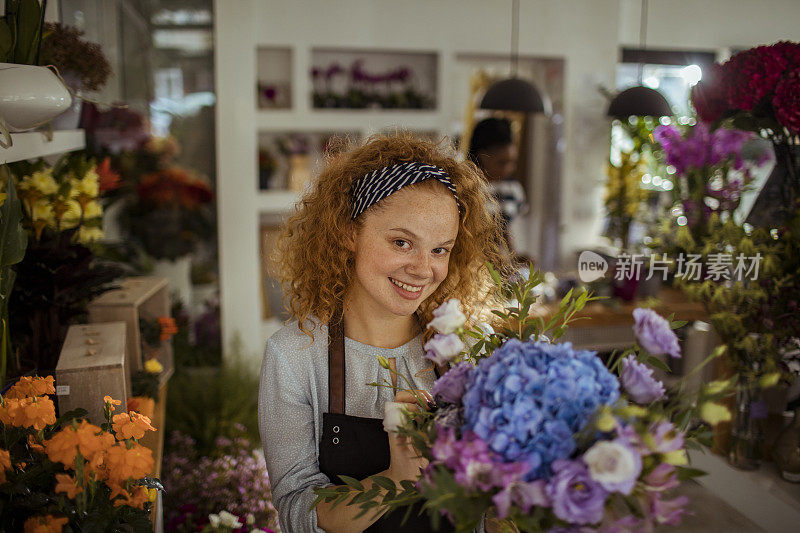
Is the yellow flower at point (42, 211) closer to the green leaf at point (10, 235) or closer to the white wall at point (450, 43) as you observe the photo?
the green leaf at point (10, 235)

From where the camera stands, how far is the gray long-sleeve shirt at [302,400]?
139 cm

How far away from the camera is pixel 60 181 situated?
1894mm

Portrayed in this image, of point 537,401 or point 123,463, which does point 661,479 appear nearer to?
Result: point 537,401

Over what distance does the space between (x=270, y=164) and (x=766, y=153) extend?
2966 mm

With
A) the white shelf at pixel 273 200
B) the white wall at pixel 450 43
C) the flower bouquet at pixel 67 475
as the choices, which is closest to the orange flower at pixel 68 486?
the flower bouquet at pixel 67 475

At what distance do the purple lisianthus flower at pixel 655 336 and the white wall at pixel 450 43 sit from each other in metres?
3.26

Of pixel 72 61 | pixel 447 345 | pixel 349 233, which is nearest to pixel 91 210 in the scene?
pixel 72 61

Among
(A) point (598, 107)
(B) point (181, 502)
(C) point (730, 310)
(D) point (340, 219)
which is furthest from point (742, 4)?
(B) point (181, 502)

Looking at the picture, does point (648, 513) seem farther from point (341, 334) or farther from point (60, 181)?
point (60, 181)

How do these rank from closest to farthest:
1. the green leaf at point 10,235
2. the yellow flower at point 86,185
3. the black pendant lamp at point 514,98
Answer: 1. the green leaf at point 10,235
2. the yellow flower at point 86,185
3. the black pendant lamp at point 514,98

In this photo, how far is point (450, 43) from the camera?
A: 15.1ft

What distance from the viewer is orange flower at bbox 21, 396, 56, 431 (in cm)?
107

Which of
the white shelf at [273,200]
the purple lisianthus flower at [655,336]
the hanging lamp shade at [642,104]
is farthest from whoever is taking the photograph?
the white shelf at [273,200]

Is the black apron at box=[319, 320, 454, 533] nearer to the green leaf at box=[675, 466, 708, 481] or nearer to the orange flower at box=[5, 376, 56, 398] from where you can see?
the orange flower at box=[5, 376, 56, 398]
